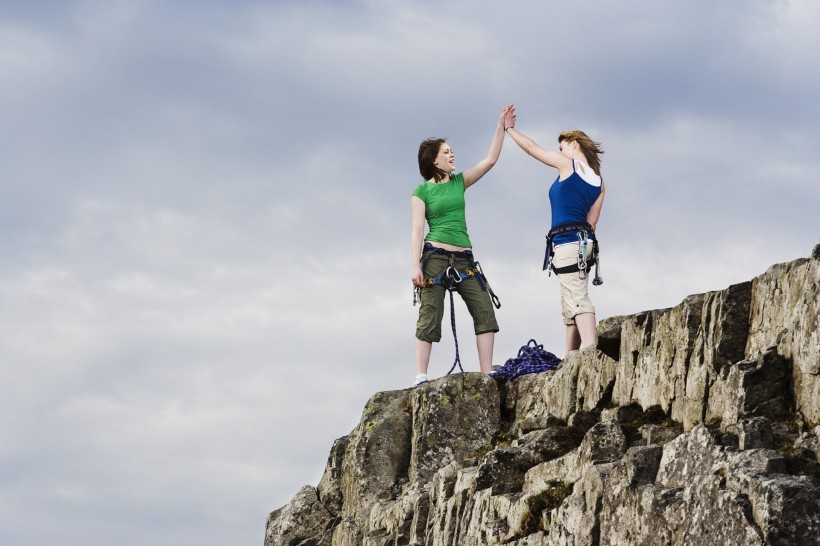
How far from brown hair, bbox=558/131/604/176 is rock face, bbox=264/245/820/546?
3.52 meters

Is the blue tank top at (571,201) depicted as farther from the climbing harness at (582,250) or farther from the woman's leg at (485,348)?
the woman's leg at (485,348)

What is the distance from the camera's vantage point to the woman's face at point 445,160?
21.1 metres

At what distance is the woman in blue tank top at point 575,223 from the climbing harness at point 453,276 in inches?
73.5

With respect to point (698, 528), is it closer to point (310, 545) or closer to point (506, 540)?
point (506, 540)

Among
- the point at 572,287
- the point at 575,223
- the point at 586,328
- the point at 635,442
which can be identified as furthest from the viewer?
the point at 575,223

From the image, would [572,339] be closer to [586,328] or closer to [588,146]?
[586,328]

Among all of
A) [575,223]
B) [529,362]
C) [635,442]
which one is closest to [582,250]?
[575,223]

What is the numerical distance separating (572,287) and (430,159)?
385 centimetres

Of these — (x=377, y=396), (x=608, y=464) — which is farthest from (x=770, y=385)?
(x=377, y=396)

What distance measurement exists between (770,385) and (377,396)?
393 inches

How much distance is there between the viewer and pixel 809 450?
11258mm

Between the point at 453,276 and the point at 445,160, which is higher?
the point at 445,160

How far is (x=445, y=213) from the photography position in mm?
20781

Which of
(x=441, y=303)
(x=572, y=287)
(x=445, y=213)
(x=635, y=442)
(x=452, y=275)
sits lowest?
(x=635, y=442)
